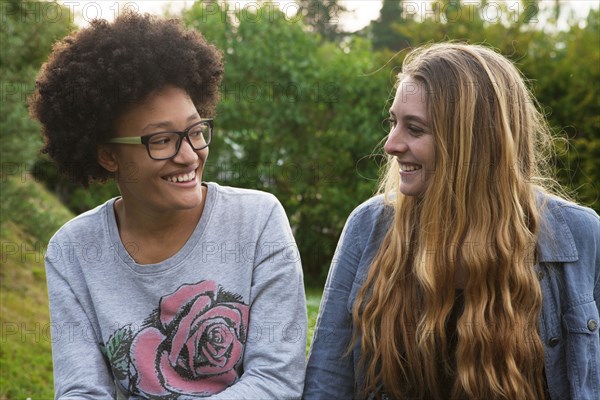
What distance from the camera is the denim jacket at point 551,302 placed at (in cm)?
261

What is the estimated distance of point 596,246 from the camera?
2686mm

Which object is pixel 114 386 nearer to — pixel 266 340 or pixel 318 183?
pixel 266 340

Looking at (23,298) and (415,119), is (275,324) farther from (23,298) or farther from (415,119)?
(23,298)

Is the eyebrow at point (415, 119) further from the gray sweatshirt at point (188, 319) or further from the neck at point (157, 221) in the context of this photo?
the neck at point (157, 221)

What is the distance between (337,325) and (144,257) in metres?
0.72

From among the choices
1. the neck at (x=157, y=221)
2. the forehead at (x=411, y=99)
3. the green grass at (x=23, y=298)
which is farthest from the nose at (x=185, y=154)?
the green grass at (x=23, y=298)

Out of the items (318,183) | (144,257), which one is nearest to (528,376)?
(144,257)

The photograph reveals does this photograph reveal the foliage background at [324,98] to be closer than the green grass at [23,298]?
No

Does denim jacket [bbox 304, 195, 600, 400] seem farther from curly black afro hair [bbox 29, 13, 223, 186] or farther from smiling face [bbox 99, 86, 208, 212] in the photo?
curly black afro hair [bbox 29, 13, 223, 186]

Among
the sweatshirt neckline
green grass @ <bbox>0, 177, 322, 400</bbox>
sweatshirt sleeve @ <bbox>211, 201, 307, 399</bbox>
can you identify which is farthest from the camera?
green grass @ <bbox>0, 177, 322, 400</bbox>

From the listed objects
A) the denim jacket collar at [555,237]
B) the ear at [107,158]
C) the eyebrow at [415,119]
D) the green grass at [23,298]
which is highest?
the eyebrow at [415,119]

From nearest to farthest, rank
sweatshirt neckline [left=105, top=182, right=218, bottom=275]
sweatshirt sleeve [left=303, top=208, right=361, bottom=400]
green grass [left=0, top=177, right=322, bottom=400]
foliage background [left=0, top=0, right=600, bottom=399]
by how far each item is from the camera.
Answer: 1. sweatshirt neckline [left=105, top=182, right=218, bottom=275]
2. sweatshirt sleeve [left=303, top=208, right=361, bottom=400]
3. green grass [left=0, top=177, right=322, bottom=400]
4. foliage background [left=0, top=0, right=600, bottom=399]

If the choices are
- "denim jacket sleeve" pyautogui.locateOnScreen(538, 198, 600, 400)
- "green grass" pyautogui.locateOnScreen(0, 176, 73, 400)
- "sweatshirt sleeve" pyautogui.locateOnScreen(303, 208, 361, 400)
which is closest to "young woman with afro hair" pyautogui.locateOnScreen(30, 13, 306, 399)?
"sweatshirt sleeve" pyautogui.locateOnScreen(303, 208, 361, 400)

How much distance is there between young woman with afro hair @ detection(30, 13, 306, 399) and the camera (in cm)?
261
